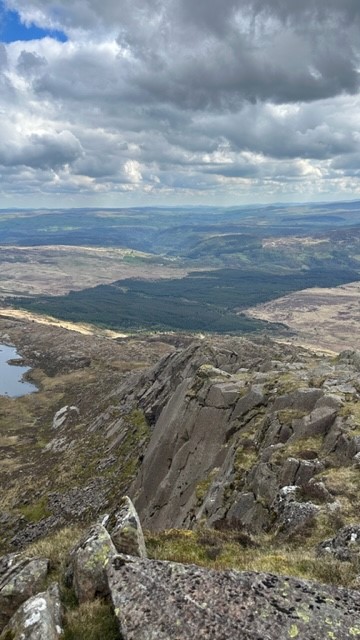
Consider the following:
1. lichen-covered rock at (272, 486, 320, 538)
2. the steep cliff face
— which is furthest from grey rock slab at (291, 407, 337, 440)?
lichen-covered rock at (272, 486, 320, 538)

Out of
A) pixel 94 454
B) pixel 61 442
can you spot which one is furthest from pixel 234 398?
pixel 61 442

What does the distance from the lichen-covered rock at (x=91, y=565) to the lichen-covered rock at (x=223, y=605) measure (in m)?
0.86

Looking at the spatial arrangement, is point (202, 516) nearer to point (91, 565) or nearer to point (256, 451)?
point (256, 451)

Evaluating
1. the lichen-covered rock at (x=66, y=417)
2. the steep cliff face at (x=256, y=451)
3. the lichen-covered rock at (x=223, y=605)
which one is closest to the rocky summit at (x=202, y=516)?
the lichen-covered rock at (x=223, y=605)

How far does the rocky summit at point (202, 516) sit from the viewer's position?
579 inches

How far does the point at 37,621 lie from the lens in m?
14.9

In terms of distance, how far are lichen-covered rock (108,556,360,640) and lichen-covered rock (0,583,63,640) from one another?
77.2 inches

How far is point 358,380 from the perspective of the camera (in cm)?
5459

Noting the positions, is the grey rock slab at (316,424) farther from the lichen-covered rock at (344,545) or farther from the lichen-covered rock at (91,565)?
the lichen-covered rock at (91,565)

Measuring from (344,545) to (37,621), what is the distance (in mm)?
13626

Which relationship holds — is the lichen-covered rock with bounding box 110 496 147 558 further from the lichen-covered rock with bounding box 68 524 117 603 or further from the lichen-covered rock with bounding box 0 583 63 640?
the lichen-covered rock with bounding box 0 583 63 640

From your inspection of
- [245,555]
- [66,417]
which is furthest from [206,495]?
[66,417]

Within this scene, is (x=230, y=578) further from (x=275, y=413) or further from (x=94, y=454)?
(x=94, y=454)

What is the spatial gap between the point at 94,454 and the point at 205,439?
4104 cm
